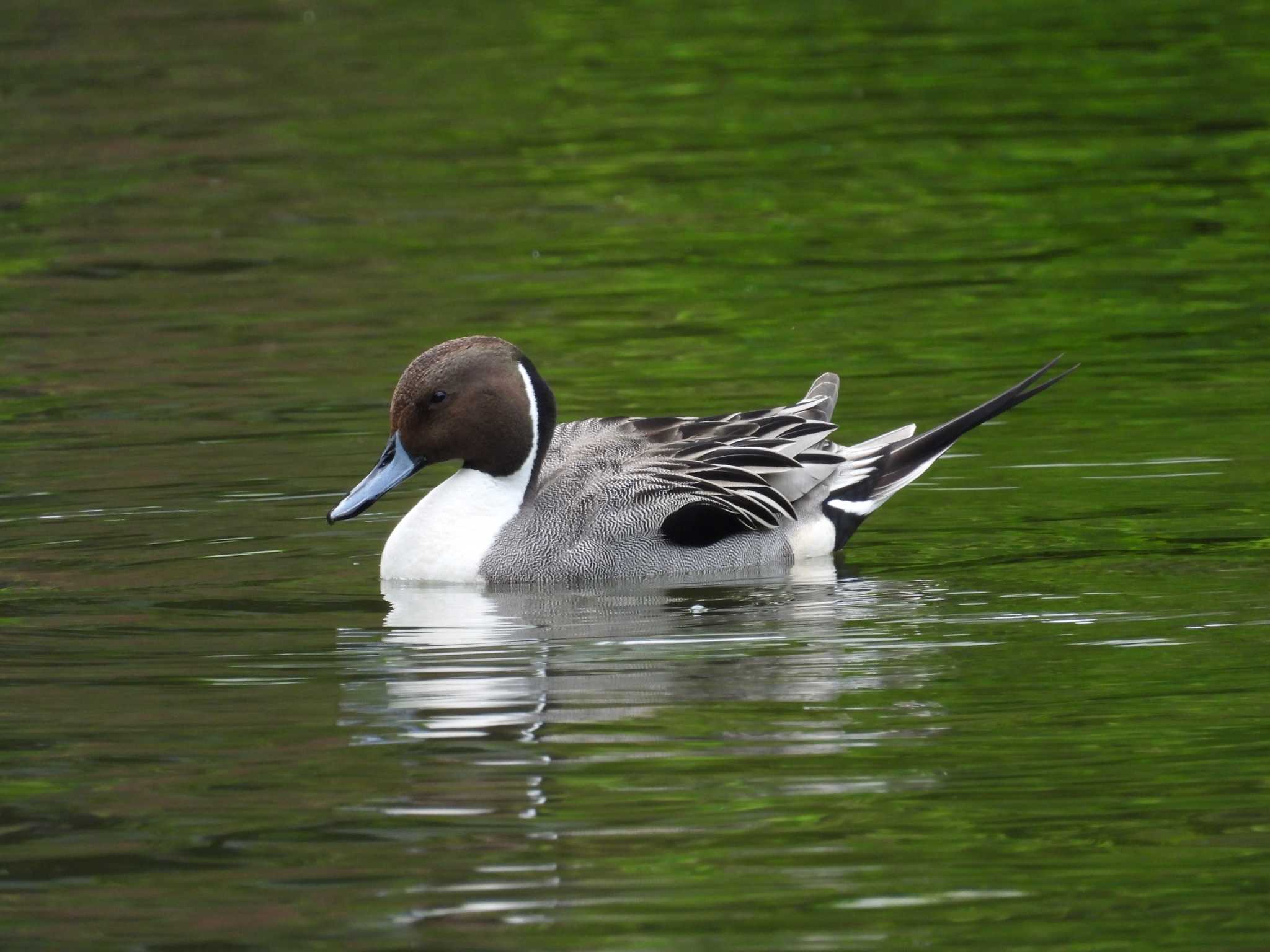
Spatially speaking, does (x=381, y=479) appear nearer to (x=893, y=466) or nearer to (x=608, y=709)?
(x=893, y=466)

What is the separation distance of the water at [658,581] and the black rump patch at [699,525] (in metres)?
0.23

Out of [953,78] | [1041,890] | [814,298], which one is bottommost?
[1041,890]

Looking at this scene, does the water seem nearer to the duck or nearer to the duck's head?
the duck

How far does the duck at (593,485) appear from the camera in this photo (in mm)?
8773

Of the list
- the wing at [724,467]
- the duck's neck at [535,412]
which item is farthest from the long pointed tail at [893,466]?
the duck's neck at [535,412]

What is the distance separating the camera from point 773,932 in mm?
5184

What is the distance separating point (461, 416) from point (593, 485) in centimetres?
56

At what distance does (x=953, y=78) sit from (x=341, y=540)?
13.1 m

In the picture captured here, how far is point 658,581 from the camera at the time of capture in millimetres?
8789

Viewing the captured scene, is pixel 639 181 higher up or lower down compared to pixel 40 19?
lower down

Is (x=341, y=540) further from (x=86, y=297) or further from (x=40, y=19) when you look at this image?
(x=40, y=19)

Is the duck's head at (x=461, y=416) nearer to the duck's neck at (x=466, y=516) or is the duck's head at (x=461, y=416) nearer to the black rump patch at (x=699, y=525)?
the duck's neck at (x=466, y=516)

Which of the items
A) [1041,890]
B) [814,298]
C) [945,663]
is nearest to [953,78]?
[814,298]

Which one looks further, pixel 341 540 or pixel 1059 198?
pixel 1059 198
